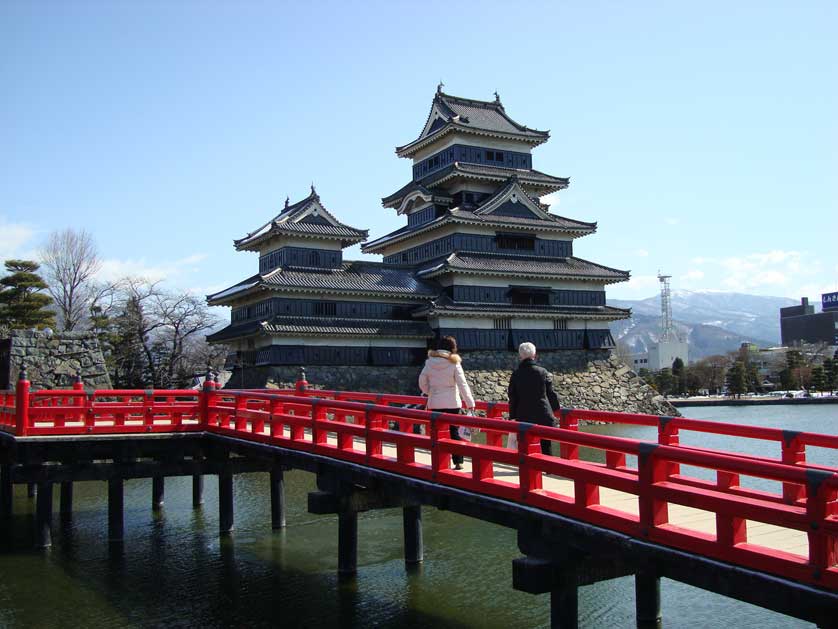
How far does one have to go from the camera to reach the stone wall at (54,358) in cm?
3206

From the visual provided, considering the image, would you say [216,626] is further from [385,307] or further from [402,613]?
[385,307]

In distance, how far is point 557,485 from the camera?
1046 cm

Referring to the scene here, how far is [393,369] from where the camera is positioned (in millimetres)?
47406

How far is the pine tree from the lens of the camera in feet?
153

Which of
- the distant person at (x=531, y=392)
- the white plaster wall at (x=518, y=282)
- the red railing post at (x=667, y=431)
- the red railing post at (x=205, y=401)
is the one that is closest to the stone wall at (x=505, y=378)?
the white plaster wall at (x=518, y=282)

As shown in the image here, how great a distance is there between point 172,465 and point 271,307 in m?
26.4

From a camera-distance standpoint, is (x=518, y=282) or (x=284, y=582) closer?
(x=284, y=582)

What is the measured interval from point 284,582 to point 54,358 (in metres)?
22.3

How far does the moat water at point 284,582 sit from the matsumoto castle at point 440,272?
24054mm

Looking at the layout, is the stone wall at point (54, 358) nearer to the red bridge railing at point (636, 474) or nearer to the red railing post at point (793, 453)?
the red bridge railing at point (636, 474)

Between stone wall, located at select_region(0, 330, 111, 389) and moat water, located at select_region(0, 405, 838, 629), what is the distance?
12.4 metres

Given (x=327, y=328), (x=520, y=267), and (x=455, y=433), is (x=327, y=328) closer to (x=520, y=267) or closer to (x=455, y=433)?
(x=520, y=267)

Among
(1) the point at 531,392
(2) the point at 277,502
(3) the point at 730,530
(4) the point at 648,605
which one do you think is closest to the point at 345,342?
(2) the point at 277,502

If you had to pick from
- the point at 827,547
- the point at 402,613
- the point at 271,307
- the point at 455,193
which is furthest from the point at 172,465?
the point at 455,193
